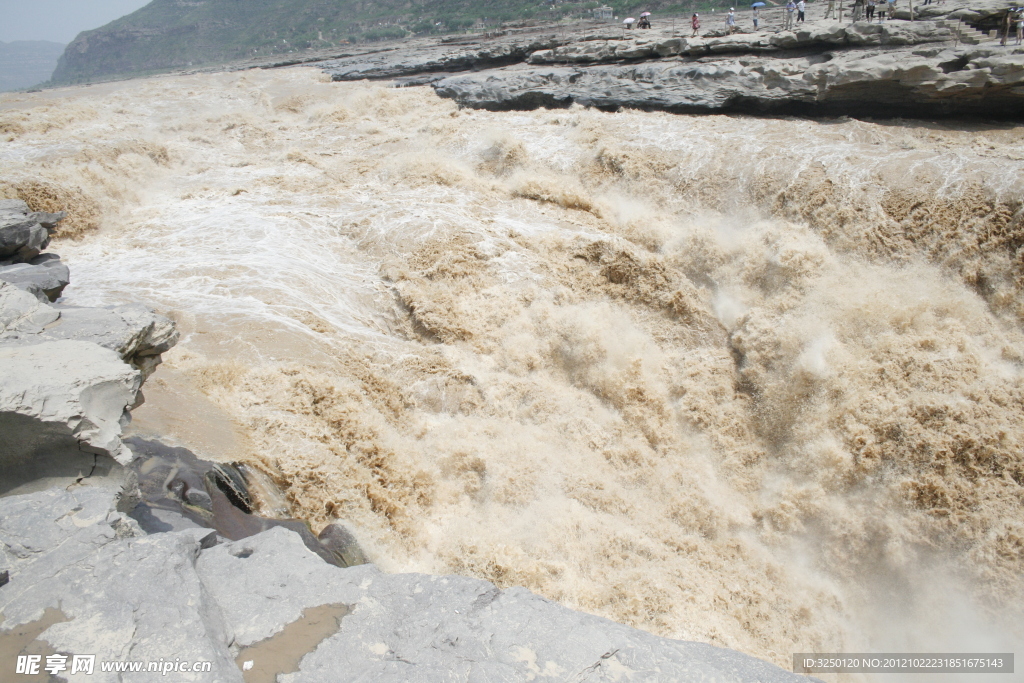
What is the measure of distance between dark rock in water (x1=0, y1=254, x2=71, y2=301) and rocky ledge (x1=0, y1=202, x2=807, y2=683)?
2.48m

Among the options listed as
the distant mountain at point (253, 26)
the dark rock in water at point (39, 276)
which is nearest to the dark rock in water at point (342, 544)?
the dark rock in water at point (39, 276)

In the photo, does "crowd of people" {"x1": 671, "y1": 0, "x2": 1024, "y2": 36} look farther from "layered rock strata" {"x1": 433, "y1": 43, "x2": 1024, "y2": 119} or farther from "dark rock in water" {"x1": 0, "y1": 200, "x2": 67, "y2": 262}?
"dark rock in water" {"x1": 0, "y1": 200, "x2": 67, "y2": 262}

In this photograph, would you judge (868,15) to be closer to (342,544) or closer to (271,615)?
(342,544)

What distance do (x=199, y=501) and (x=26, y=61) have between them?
163m

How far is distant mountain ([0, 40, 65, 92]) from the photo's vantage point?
324 feet

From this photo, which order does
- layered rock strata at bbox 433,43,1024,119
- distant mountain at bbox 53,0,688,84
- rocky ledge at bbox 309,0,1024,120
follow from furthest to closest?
distant mountain at bbox 53,0,688,84 < rocky ledge at bbox 309,0,1024,120 < layered rock strata at bbox 433,43,1024,119

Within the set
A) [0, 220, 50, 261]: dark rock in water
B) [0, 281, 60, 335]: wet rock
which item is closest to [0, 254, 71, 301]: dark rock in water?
[0, 220, 50, 261]: dark rock in water

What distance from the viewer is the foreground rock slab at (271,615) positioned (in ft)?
8.87

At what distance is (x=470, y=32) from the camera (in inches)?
1222

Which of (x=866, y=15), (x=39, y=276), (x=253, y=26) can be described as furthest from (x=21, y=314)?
(x=253, y=26)

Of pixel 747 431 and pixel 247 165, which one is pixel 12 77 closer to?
pixel 247 165

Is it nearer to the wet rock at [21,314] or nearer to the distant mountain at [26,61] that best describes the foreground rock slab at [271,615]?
the wet rock at [21,314]

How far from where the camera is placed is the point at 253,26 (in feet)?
171

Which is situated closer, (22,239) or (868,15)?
(22,239)
